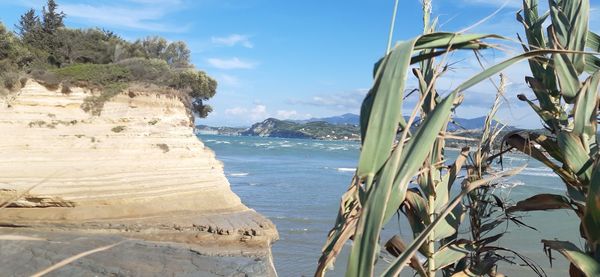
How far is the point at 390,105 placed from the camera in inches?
31.2

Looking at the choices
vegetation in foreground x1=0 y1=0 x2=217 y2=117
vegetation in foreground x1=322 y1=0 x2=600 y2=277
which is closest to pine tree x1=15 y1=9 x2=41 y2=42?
vegetation in foreground x1=0 y1=0 x2=217 y2=117

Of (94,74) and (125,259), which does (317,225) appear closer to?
(94,74)

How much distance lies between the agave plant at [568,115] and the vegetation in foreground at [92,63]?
13.3m

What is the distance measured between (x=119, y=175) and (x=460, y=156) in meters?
11.1

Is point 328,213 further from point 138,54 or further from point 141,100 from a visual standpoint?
point 138,54

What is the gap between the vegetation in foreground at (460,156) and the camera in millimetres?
791

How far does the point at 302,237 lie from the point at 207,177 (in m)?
3.04

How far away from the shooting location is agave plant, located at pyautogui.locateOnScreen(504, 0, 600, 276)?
1.63 meters

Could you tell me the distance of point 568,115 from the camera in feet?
6.25

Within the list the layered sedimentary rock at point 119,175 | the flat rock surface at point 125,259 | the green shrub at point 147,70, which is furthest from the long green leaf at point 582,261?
the green shrub at point 147,70

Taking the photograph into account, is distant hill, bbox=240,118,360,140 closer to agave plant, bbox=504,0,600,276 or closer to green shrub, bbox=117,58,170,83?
green shrub, bbox=117,58,170,83

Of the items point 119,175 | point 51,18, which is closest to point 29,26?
point 51,18

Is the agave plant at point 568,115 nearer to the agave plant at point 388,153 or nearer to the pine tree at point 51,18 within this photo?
the agave plant at point 388,153

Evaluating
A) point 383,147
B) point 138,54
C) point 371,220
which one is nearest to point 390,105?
point 383,147
